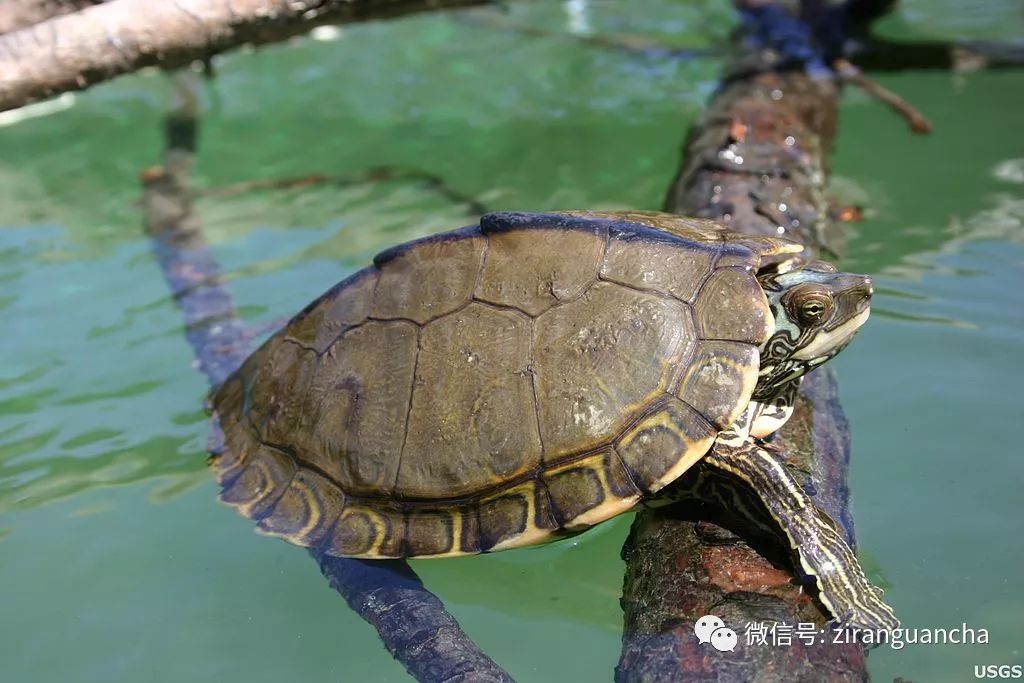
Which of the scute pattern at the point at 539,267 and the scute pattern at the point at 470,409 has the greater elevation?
Answer: the scute pattern at the point at 539,267

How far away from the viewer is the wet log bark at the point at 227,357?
134 inches

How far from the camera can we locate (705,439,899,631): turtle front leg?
310 cm

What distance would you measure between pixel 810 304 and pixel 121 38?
173 inches

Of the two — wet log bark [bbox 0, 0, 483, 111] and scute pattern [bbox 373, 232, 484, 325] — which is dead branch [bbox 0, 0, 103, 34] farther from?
scute pattern [bbox 373, 232, 484, 325]

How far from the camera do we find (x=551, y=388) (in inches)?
138

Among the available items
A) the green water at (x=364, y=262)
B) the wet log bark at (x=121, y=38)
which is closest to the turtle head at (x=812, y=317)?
the green water at (x=364, y=262)

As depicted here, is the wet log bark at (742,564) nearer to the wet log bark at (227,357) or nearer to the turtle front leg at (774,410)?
the turtle front leg at (774,410)

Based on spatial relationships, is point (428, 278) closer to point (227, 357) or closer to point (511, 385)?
point (511, 385)

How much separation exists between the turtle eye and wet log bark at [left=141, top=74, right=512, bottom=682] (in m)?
1.80

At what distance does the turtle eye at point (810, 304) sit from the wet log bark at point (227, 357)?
180 cm

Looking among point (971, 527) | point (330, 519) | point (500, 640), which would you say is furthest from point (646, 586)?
point (971, 527)

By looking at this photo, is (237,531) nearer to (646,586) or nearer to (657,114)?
(646,586)

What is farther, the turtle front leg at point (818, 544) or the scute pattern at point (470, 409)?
the scute pattern at point (470, 409)

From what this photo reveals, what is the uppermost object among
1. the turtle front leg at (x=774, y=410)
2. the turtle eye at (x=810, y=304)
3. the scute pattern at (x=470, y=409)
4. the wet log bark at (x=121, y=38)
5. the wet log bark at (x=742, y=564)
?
the wet log bark at (x=121, y=38)
